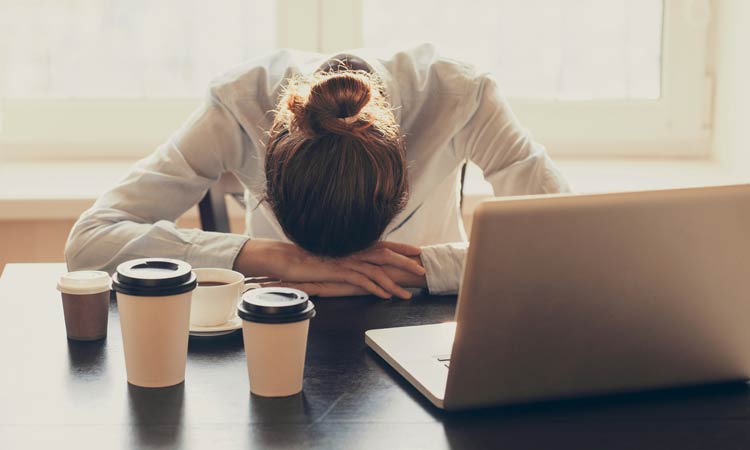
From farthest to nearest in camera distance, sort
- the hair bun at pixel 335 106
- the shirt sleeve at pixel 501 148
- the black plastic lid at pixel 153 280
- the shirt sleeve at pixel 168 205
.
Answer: the shirt sleeve at pixel 501 148 → the shirt sleeve at pixel 168 205 → the hair bun at pixel 335 106 → the black plastic lid at pixel 153 280

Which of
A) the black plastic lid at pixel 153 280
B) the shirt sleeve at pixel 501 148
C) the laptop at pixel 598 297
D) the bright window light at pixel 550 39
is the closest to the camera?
the laptop at pixel 598 297

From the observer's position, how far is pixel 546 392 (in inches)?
40.0

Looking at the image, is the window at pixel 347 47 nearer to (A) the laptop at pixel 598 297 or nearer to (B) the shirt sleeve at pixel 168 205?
(B) the shirt sleeve at pixel 168 205

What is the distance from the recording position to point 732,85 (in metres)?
2.63

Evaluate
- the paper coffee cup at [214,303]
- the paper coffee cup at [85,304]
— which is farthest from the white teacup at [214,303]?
the paper coffee cup at [85,304]

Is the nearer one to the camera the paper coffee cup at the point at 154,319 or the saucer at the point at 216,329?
the paper coffee cup at the point at 154,319

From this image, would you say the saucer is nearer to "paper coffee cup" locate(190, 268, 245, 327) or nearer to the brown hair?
"paper coffee cup" locate(190, 268, 245, 327)

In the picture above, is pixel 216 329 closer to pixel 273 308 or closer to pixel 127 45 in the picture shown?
pixel 273 308

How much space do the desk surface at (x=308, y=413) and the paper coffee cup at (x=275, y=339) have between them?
0.02 metres

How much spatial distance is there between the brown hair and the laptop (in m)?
0.32

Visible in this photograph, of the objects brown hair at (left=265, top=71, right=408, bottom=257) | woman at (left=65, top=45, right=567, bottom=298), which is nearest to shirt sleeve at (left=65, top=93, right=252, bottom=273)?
woman at (left=65, top=45, right=567, bottom=298)

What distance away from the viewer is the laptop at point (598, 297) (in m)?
0.91

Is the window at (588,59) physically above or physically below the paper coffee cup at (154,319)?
above

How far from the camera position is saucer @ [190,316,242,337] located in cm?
122
